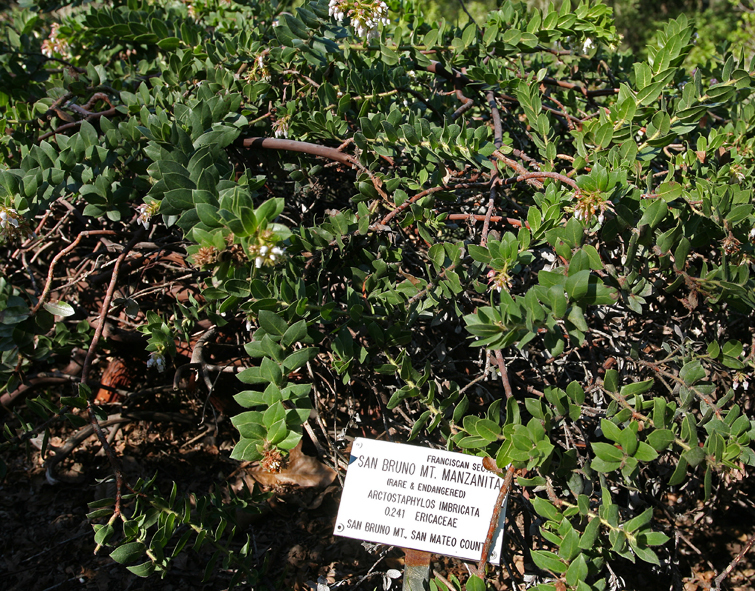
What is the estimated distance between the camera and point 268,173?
7.62 ft

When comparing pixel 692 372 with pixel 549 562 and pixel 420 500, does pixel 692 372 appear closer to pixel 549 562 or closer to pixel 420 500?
pixel 549 562

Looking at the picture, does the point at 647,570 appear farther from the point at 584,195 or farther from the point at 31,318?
the point at 31,318

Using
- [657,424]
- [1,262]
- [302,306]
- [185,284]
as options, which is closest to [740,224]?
[657,424]

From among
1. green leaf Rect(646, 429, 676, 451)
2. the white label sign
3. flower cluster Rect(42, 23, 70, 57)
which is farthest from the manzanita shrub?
flower cluster Rect(42, 23, 70, 57)

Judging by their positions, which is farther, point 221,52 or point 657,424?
point 221,52

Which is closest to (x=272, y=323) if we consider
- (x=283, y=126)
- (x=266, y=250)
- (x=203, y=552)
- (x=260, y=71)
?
(x=266, y=250)

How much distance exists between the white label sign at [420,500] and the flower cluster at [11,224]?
1.15 meters

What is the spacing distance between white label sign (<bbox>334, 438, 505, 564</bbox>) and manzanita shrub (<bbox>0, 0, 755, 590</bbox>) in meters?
0.11

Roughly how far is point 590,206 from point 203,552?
2.08m

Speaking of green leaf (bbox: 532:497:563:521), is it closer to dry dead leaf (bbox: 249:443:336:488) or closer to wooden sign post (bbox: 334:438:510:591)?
wooden sign post (bbox: 334:438:510:591)

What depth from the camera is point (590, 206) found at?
1.40 metres

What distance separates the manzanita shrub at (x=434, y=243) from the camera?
1.32 metres

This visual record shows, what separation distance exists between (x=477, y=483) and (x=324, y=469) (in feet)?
3.59

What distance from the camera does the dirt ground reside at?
7.33 feet
